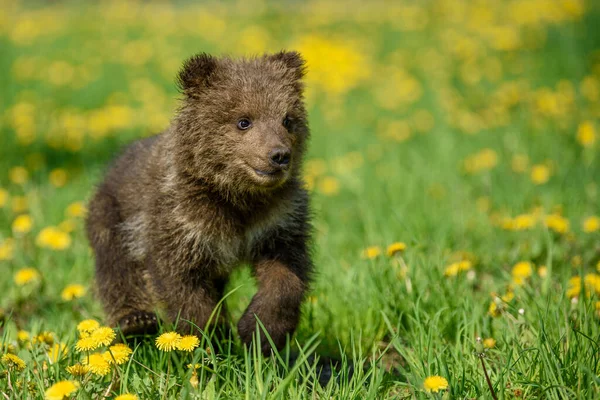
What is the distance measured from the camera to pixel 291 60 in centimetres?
392

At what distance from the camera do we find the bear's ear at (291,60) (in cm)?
390

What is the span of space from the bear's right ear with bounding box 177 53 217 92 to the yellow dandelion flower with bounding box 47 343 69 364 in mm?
1432

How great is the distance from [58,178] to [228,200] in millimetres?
3787

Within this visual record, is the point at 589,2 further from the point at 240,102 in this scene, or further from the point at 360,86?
the point at 240,102

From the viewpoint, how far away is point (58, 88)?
396 inches

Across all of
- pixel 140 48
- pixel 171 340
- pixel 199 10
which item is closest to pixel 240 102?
pixel 171 340

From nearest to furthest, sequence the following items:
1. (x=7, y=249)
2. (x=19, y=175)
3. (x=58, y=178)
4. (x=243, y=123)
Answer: (x=243, y=123), (x=7, y=249), (x=19, y=175), (x=58, y=178)

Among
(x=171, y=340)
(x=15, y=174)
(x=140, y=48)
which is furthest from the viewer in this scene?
(x=140, y=48)

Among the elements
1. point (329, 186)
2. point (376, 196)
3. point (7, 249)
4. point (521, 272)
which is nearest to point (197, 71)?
point (521, 272)

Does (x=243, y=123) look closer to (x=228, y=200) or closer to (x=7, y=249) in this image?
(x=228, y=200)

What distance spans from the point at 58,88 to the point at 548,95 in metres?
6.58

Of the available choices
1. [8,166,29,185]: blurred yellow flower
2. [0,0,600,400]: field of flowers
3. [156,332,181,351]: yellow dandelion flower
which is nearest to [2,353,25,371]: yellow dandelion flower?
[0,0,600,400]: field of flowers

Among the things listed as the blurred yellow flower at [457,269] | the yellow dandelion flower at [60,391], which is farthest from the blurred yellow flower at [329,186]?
the yellow dandelion flower at [60,391]

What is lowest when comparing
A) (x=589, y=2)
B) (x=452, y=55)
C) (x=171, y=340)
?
(x=171, y=340)
